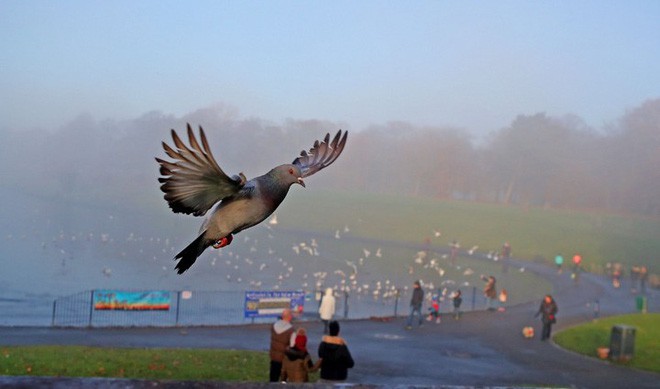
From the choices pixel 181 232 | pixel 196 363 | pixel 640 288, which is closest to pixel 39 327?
pixel 196 363

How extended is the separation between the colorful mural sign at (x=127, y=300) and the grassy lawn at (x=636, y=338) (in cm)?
1518

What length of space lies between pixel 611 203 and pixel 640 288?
4366 centimetres

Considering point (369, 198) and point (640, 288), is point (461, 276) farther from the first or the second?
point (369, 198)

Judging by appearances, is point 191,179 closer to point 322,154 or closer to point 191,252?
point 191,252

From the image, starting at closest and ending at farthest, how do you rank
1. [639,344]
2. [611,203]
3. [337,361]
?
[337,361], [639,344], [611,203]

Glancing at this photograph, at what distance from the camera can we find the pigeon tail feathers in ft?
11.2

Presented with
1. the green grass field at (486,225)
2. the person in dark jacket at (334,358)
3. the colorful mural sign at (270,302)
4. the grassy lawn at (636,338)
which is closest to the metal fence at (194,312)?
the colorful mural sign at (270,302)

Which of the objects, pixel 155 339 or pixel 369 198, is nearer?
pixel 155 339

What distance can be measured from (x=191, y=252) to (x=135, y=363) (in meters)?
18.7

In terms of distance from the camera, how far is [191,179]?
330 centimetres

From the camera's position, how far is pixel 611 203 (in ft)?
320

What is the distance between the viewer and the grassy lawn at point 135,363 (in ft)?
64.5

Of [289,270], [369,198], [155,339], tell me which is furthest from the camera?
[369,198]

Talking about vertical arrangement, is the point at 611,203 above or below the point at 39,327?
above
